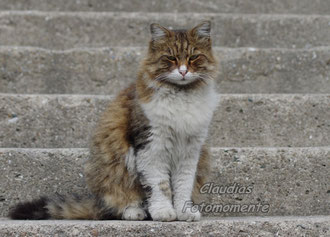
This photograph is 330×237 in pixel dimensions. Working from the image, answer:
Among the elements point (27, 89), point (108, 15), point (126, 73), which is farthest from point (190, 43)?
point (108, 15)

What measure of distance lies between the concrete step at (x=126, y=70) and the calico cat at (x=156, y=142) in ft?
3.26

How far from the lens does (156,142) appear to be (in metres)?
2.17

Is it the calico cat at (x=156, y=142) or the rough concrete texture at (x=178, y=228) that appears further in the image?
the calico cat at (x=156, y=142)

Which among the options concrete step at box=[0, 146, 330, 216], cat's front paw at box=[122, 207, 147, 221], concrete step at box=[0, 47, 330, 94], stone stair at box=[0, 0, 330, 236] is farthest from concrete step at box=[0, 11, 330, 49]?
cat's front paw at box=[122, 207, 147, 221]

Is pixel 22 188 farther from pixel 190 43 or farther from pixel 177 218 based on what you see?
pixel 190 43

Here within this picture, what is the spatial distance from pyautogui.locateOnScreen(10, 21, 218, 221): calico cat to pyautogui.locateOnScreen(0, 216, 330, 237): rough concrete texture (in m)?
0.12

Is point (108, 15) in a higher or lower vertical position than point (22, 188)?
higher

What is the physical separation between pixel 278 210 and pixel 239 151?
320 mm

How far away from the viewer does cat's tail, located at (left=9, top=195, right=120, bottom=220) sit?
2.24 m

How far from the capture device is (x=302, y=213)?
97.4 inches

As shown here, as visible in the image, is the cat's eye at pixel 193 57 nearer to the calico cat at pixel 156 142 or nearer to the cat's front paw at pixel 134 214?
the calico cat at pixel 156 142

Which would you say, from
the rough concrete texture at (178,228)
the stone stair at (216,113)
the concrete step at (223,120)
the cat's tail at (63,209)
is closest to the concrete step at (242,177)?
the stone stair at (216,113)

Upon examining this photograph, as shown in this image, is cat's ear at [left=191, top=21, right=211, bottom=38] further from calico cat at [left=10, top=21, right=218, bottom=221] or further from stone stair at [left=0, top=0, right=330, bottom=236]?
stone stair at [left=0, top=0, right=330, bottom=236]

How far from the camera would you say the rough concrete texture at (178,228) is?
1969 millimetres
